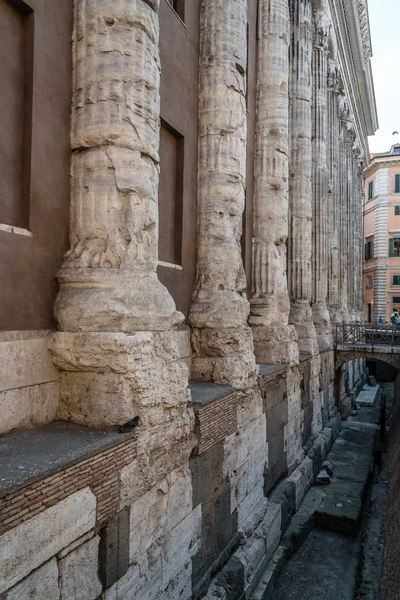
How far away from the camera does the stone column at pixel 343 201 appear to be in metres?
18.0

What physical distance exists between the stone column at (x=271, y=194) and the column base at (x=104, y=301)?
4.47 m

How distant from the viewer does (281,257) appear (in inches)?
331

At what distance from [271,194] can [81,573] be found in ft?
22.3

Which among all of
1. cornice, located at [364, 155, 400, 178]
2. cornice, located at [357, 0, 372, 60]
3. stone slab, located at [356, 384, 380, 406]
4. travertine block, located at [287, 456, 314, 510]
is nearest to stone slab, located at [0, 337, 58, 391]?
travertine block, located at [287, 456, 314, 510]

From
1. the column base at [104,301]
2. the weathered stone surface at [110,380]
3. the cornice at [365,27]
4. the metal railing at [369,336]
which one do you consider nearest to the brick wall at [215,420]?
the weathered stone surface at [110,380]

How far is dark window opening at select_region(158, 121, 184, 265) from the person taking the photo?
5543 mm

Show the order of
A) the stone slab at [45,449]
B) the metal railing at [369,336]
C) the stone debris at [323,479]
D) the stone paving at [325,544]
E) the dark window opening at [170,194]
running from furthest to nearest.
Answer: the metal railing at [369,336], the stone debris at [323,479], the stone paving at [325,544], the dark window opening at [170,194], the stone slab at [45,449]

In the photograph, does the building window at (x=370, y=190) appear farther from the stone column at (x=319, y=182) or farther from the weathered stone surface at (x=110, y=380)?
the weathered stone surface at (x=110, y=380)

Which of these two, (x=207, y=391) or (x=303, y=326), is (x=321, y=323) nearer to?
(x=303, y=326)

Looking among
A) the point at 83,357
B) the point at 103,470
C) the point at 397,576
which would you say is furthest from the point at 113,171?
the point at 397,576

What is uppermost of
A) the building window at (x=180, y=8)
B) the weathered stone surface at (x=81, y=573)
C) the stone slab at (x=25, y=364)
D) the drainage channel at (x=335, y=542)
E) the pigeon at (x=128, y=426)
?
the building window at (x=180, y=8)

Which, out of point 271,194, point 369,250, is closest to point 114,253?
point 271,194

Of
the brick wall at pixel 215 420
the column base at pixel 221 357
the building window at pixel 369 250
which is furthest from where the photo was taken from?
the building window at pixel 369 250

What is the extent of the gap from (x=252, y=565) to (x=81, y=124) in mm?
5404
